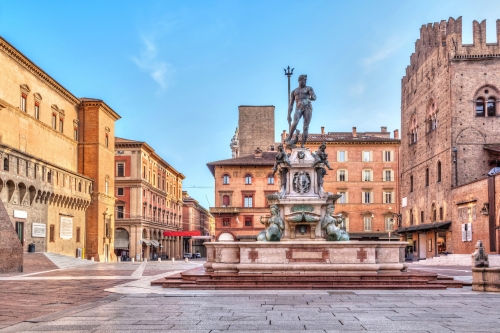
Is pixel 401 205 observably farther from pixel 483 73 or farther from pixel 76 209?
pixel 76 209

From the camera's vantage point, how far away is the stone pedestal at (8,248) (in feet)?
92.4

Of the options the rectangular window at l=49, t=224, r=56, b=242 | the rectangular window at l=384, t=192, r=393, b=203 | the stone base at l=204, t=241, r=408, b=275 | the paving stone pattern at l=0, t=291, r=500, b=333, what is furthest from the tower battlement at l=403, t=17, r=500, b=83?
the paving stone pattern at l=0, t=291, r=500, b=333

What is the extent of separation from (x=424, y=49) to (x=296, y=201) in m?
42.1

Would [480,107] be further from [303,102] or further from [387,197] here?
[303,102]

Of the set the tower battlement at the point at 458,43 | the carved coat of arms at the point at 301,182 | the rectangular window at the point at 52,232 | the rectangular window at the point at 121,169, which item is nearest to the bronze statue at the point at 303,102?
the carved coat of arms at the point at 301,182

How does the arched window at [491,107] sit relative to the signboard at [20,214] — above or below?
above

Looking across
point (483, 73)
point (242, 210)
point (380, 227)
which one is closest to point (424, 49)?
point (483, 73)

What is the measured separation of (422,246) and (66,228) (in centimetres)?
3338

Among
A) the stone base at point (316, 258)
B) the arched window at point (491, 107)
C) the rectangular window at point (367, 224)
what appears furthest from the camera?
the rectangular window at point (367, 224)

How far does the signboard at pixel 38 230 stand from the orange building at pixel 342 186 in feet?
102

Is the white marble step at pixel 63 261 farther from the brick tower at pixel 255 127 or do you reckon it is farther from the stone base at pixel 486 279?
the brick tower at pixel 255 127

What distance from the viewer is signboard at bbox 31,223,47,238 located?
41.3m

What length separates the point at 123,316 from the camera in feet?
34.9

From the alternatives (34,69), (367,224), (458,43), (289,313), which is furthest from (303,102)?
(367,224)
